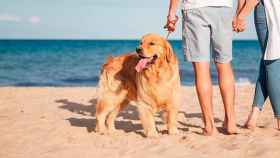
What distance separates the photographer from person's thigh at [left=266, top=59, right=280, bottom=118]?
4.82 meters

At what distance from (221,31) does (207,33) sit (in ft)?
0.46

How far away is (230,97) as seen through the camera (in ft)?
15.1

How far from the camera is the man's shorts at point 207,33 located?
439 centimetres

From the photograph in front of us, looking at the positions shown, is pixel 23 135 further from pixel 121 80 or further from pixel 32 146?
pixel 121 80

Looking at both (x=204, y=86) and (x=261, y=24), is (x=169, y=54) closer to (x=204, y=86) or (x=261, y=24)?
(x=204, y=86)

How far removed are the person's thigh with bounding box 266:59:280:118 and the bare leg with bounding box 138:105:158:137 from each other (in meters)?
1.35

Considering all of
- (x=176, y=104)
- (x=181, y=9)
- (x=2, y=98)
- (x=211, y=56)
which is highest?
(x=181, y=9)

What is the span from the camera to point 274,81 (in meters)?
4.84

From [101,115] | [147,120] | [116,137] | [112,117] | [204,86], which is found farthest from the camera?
[112,117]

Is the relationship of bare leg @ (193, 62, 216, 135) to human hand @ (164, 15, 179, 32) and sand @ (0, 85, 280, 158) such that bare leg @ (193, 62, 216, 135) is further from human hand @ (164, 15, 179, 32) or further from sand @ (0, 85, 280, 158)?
human hand @ (164, 15, 179, 32)

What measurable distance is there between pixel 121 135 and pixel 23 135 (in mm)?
1212

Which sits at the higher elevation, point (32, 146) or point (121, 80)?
point (121, 80)

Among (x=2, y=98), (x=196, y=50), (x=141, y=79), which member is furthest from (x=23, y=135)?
(x=2, y=98)

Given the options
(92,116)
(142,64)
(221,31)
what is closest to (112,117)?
(142,64)
